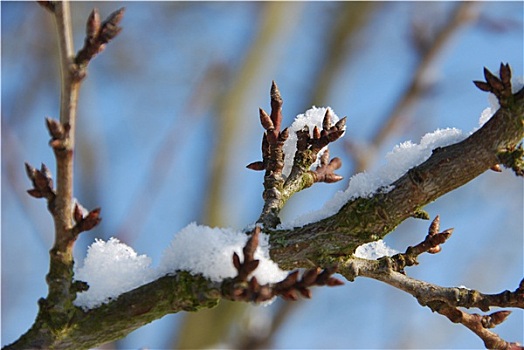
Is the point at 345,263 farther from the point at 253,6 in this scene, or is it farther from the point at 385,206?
the point at 253,6

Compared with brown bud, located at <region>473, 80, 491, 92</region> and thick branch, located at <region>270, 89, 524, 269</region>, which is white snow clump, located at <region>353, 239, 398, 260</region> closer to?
thick branch, located at <region>270, 89, 524, 269</region>

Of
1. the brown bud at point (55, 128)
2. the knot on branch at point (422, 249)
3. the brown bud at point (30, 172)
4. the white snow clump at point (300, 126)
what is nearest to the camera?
the brown bud at point (55, 128)

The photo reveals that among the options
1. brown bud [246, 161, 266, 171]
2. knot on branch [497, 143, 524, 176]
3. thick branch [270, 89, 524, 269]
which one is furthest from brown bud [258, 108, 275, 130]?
knot on branch [497, 143, 524, 176]

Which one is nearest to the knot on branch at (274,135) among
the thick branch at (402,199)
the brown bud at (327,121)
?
the brown bud at (327,121)

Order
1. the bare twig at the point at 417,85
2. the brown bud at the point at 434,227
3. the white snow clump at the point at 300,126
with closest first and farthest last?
the brown bud at the point at 434,227
the white snow clump at the point at 300,126
the bare twig at the point at 417,85

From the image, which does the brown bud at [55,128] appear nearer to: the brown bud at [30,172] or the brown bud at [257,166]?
the brown bud at [30,172]

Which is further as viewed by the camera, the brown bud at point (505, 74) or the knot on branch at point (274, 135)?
the knot on branch at point (274, 135)
